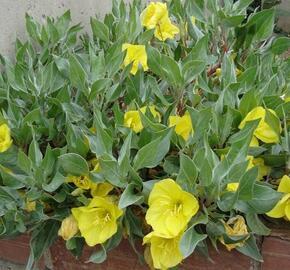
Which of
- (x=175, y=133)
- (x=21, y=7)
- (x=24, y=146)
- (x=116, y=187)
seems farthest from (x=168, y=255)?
(x=21, y=7)

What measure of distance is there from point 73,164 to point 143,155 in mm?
168

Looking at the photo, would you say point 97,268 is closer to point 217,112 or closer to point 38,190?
point 38,190

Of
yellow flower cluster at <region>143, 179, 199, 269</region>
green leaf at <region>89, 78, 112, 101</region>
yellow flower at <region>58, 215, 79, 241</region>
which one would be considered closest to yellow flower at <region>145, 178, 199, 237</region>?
yellow flower cluster at <region>143, 179, 199, 269</region>

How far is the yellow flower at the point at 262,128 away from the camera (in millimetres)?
1591

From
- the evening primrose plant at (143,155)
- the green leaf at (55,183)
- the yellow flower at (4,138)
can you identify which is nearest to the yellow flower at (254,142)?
the evening primrose plant at (143,155)

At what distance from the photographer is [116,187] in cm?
153

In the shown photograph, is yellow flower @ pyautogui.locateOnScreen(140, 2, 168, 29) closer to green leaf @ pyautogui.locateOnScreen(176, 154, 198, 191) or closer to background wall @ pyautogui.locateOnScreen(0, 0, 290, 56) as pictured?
background wall @ pyautogui.locateOnScreen(0, 0, 290, 56)

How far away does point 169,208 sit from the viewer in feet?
4.76

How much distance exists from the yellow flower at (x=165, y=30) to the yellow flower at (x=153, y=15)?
0.6 inches

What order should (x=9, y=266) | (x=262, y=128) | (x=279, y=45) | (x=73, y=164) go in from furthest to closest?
(x=279, y=45) → (x=9, y=266) → (x=262, y=128) → (x=73, y=164)

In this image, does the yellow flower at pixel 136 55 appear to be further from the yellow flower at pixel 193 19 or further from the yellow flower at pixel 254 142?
the yellow flower at pixel 254 142

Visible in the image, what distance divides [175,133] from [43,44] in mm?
773

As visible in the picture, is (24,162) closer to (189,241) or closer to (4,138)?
(4,138)

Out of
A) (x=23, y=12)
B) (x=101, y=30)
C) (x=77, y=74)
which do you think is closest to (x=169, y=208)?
(x=77, y=74)
